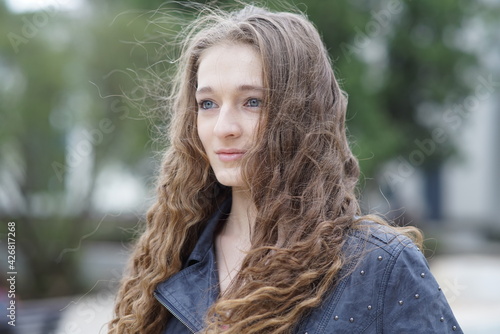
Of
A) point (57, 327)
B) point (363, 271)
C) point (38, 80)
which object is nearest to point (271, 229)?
point (363, 271)

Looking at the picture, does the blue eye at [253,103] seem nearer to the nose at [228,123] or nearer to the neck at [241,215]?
the nose at [228,123]

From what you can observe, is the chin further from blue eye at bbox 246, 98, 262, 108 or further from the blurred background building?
the blurred background building

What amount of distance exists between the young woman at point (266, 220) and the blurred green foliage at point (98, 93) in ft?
26.6

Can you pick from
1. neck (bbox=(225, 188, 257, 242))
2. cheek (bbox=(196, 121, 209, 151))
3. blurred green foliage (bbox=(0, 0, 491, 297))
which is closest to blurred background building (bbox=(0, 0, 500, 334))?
blurred green foliage (bbox=(0, 0, 491, 297))

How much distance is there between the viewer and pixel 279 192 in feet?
5.82

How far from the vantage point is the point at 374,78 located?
13.3m

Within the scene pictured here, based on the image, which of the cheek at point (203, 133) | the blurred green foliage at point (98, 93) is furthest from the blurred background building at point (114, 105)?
the cheek at point (203, 133)

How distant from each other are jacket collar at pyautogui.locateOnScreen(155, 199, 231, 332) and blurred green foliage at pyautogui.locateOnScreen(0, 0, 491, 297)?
8188 millimetres

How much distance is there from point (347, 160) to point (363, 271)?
1.16 feet

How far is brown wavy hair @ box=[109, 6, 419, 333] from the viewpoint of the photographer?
5.43ft

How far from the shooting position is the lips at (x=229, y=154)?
71.7 inches

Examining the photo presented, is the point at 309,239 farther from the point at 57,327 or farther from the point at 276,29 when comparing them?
the point at 57,327

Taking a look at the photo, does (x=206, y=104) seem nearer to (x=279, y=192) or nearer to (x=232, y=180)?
(x=232, y=180)

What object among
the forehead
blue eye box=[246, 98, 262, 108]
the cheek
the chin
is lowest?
the chin
